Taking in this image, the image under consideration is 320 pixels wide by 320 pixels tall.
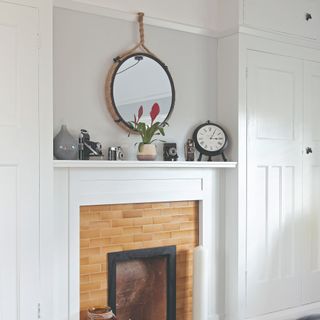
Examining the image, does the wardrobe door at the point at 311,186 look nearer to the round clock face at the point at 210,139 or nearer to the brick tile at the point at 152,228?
the round clock face at the point at 210,139

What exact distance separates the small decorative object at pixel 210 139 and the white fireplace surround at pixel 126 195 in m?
0.12

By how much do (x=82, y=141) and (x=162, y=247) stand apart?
0.93 m

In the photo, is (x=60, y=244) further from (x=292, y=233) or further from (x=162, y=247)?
(x=292, y=233)

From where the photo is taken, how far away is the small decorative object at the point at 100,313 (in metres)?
2.84

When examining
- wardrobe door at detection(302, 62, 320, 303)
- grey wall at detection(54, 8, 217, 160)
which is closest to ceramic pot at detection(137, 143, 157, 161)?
grey wall at detection(54, 8, 217, 160)

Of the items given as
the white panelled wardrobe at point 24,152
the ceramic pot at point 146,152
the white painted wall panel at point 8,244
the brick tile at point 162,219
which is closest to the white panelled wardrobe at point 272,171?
the brick tile at point 162,219

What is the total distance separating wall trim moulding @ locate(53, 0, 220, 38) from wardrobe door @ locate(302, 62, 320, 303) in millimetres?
903

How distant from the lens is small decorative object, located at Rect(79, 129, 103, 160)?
2.91 metres

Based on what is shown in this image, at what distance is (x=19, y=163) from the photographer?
255 cm

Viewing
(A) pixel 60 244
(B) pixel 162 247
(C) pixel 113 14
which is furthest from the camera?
(B) pixel 162 247

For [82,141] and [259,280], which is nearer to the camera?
[82,141]

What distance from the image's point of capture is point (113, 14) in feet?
10.0

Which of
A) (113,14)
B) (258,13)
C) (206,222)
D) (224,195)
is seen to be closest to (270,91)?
(258,13)

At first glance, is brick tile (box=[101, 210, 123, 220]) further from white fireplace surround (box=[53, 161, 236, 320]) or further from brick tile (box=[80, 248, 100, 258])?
brick tile (box=[80, 248, 100, 258])
